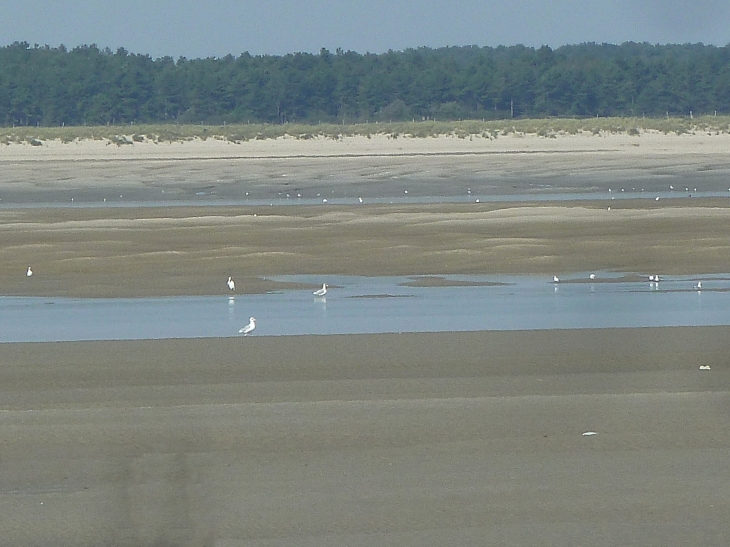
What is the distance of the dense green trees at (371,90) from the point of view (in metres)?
77.8

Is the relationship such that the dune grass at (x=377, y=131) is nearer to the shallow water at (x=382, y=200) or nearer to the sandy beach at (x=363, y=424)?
the shallow water at (x=382, y=200)

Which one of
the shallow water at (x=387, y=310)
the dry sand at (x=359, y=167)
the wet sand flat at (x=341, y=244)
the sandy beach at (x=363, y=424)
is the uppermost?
the sandy beach at (x=363, y=424)

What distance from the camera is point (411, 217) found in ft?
78.1

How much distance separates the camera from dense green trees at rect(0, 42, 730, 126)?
77.8m

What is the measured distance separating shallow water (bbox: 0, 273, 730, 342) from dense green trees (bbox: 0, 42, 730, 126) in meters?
62.8

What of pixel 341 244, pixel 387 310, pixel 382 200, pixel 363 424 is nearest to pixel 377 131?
pixel 382 200

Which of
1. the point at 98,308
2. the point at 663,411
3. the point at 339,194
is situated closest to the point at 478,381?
the point at 663,411

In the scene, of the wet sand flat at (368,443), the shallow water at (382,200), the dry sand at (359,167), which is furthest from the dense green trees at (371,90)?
the wet sand flat at (368,443)

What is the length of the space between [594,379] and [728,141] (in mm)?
43307

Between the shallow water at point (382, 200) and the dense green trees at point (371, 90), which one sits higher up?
the dense green trees at point (371, 90)

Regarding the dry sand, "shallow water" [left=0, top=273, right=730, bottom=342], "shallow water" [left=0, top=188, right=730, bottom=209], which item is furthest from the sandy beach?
the dry sand

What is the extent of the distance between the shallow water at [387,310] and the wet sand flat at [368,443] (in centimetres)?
108

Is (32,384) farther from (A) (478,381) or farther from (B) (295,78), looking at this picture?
(B) (295,78)

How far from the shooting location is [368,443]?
23.5ft
